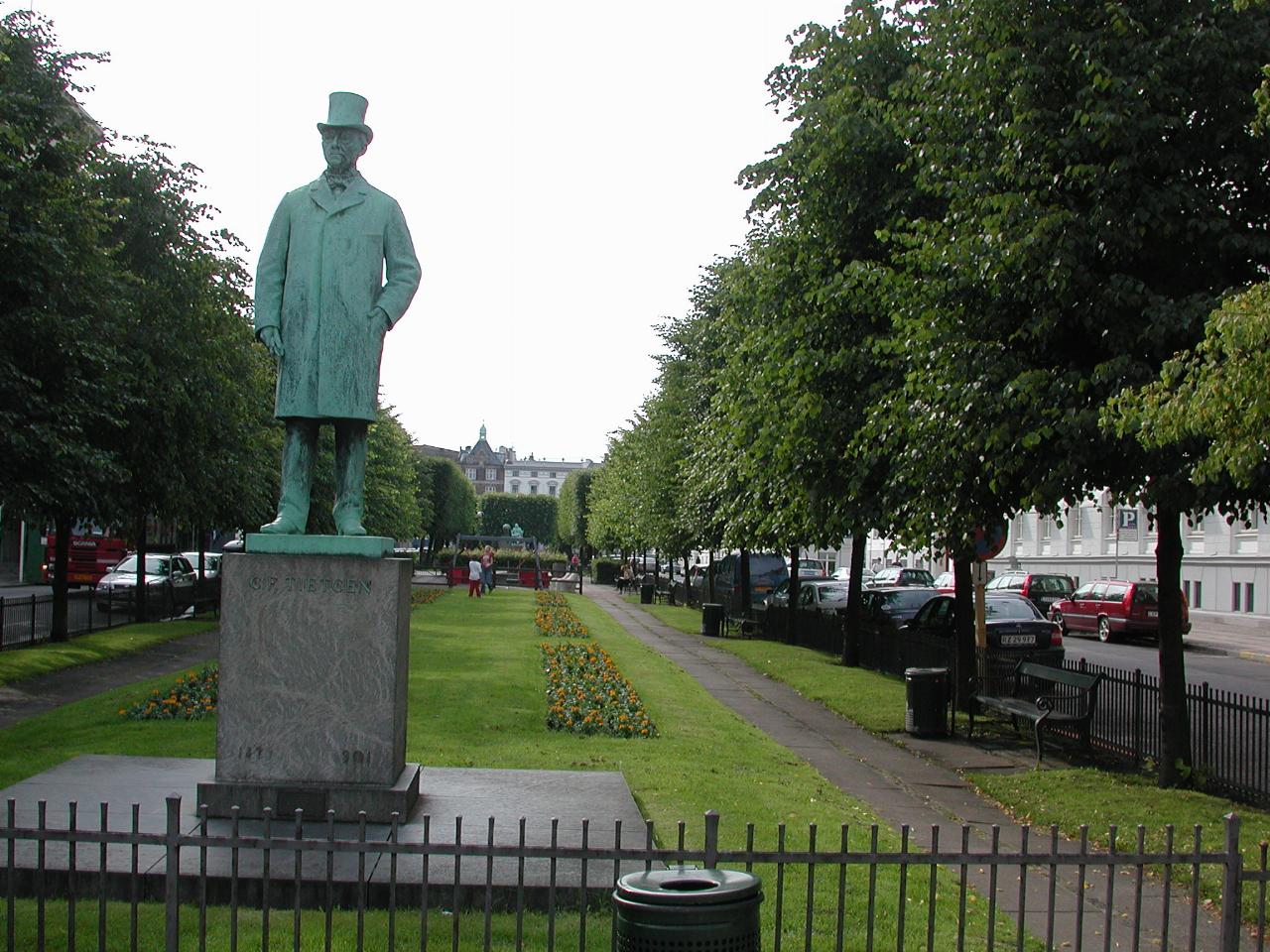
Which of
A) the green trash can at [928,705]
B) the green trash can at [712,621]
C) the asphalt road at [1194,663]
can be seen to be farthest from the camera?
the green trash can at [712,621]

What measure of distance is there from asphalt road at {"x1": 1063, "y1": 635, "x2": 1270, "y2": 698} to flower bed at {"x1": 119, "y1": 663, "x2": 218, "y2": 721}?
16260mm

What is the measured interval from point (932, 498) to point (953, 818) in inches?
133

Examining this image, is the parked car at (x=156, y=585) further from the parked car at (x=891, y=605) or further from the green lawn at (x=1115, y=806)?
the green lawn at (x=1115, y=806)

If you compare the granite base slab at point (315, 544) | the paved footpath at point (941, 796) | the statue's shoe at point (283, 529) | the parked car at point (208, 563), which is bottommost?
the paved footpath at point (941, 796)

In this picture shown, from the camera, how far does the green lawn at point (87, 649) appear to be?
20000 millimetres

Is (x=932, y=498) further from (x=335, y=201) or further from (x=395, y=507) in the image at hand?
(x=395, y=507)

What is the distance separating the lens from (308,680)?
7.74 m

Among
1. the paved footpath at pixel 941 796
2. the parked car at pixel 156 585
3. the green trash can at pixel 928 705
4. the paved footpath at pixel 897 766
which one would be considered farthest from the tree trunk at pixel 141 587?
the green trash can at pixel 928 705

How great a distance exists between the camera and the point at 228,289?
27.2 m

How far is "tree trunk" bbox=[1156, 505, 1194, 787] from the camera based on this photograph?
1211 cm

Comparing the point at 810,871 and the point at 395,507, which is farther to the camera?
the point at 395,507

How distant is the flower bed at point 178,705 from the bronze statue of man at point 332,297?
19.9 ft

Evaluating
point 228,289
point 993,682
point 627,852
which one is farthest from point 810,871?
point 228,289

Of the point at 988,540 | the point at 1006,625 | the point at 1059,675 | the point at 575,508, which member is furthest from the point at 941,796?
the point at 575,508
